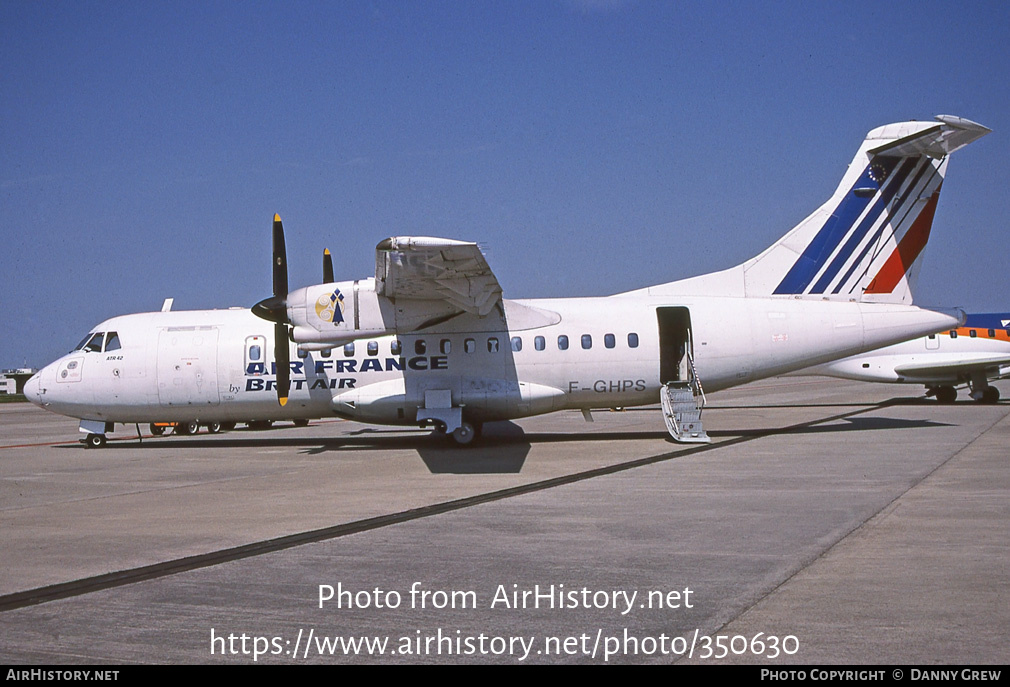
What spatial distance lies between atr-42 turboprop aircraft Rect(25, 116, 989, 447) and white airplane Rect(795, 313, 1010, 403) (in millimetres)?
11608

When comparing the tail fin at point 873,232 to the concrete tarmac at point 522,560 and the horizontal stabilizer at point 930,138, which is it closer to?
the horizontal stabilizer at point 930,138

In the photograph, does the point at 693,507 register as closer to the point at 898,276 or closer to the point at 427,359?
the point at 427,359

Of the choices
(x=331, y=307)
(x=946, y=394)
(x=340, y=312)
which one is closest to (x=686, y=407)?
(x=340, y=312)

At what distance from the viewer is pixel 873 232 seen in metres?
20.2

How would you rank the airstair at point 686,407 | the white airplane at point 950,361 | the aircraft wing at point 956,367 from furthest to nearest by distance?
the white airplane at point 950,361 < the aircraft wing at point 956,367 < the airstair at point 686,407

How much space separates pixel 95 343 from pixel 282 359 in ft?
17.4

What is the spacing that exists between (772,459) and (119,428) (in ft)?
80.3

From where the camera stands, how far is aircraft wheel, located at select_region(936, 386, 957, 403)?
32531 millimetres

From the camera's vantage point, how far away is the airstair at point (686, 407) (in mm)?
18859

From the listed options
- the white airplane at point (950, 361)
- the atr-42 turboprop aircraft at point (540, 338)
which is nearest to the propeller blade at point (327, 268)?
the atr-42 turboprop aircraft at point (540, 338)

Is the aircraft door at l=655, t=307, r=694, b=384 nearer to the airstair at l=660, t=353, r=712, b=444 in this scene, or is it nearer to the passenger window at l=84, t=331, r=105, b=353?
the airstair at l=660, t=353, r=712, b=444

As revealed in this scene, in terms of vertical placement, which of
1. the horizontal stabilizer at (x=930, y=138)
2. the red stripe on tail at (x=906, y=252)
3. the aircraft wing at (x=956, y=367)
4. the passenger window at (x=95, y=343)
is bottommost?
the aircraft wing at (x=956, y=367)

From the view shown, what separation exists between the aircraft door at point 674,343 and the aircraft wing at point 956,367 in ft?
52.2
